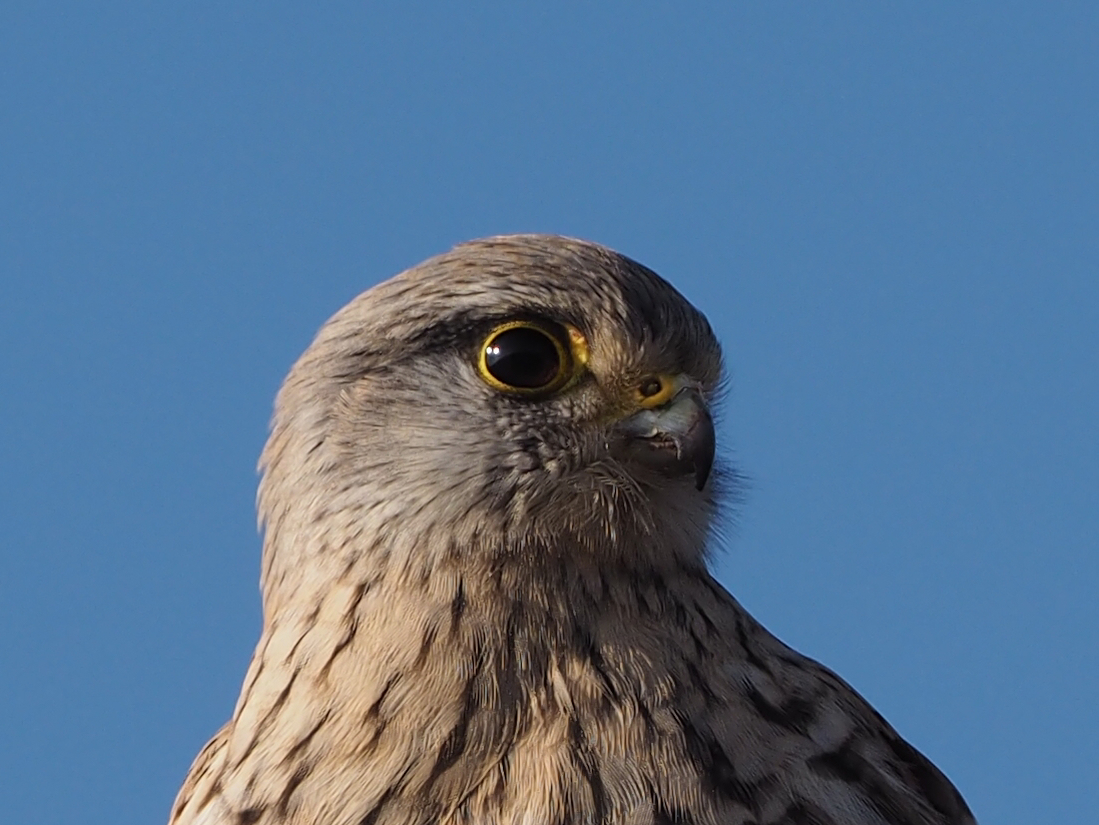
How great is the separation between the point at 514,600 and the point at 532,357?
64 centimetres

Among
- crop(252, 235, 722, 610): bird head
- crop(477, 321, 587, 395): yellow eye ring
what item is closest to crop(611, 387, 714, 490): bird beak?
crop(252, 235, 722, 610): bird head

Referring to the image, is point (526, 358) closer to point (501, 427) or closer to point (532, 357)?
point (532, 357)

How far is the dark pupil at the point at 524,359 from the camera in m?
4.32

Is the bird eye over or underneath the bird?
over

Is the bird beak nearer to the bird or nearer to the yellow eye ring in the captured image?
the bird

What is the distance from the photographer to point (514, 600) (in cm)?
421

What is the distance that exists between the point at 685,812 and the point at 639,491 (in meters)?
0.86

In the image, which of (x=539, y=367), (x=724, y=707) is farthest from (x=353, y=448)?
(x=724, y=707)

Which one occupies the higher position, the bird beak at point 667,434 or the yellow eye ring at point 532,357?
the yellow eye ring at point 532,357

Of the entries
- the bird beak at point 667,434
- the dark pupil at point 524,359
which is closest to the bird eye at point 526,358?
the dark pupil at point 524,359

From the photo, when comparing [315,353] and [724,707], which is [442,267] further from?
[724,707]

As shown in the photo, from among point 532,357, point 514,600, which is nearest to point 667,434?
point 532,357

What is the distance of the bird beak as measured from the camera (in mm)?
4301

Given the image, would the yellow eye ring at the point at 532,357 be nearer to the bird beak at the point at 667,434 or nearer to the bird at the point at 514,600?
the bird at the point at 514,600
